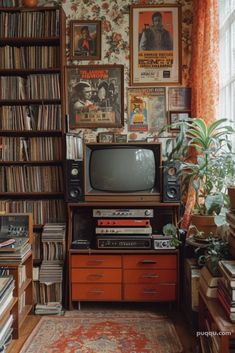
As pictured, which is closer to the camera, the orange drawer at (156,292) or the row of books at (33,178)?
the orange drawer at (156,292)

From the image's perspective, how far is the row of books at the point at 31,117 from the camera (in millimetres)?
2879

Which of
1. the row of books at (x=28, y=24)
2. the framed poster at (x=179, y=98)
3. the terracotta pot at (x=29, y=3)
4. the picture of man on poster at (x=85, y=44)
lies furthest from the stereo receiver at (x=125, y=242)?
the terracotta pot at (x=29, y=3)

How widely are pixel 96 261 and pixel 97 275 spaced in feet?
0.34

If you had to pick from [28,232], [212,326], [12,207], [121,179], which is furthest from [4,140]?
[212,326]

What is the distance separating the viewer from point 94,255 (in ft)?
8.54

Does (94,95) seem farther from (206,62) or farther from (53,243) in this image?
(53,243)

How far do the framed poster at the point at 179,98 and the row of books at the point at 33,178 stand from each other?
107cm

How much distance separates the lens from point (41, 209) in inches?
114

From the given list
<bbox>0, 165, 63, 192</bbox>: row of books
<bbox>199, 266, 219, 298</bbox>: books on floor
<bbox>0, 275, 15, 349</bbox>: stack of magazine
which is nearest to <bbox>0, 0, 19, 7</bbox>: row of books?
<bbox>0, 165, 63, 192</bbox>: row of books

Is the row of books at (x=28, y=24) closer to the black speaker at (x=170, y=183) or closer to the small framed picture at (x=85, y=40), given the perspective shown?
the small framed picture at (x=85, y=40)

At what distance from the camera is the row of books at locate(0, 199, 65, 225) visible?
9.50ft

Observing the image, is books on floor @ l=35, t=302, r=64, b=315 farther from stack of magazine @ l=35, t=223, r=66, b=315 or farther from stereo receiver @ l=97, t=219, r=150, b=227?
stereo receiver @ l=97, t=219, r=150, b=227

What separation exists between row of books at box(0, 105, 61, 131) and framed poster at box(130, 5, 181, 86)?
28.1 inches

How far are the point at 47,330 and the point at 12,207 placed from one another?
3.35ft
